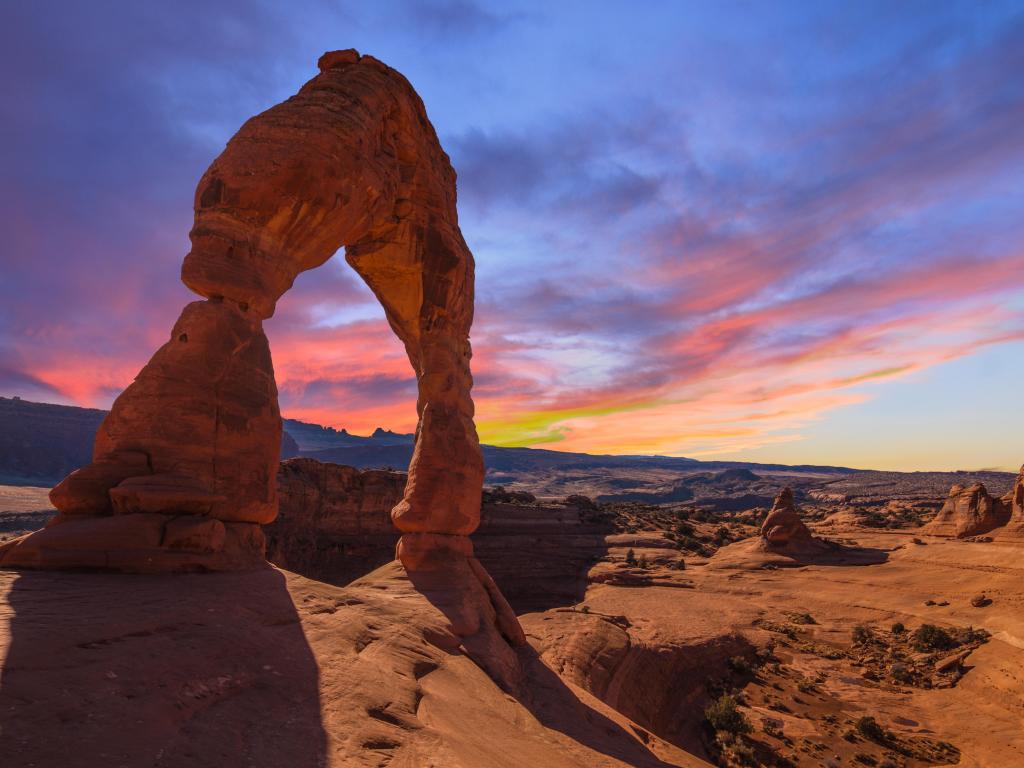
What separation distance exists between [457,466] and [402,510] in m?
1.70

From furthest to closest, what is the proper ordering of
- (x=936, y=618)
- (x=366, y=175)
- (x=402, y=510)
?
(x=936, y=618), (x=402, y=510), (x=366, y=175)

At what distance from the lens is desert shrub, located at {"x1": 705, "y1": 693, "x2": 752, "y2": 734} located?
1427 centimetres

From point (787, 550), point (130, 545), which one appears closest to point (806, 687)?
point (787, 550)

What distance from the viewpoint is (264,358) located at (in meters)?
9.14

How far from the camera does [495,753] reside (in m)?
5.57

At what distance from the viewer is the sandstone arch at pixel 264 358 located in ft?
23.4

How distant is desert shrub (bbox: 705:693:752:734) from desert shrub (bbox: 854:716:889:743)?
2.85 meters

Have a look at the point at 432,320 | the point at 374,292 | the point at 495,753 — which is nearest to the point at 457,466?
the point at 432,320

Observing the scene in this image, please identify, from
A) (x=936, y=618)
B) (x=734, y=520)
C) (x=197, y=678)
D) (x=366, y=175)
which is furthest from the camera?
(x=734, y=520)

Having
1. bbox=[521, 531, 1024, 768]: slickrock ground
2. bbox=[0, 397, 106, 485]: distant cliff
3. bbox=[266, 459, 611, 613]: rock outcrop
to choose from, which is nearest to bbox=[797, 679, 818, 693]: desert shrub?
bbox=[521, 531, 1024, 768]: slickrock ground

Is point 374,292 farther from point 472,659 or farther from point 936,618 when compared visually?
point 936,618

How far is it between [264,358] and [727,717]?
1491 centimetres

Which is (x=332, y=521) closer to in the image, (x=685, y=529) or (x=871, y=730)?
(x=871, y=730)

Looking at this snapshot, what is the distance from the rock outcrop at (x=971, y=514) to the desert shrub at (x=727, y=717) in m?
26.4
